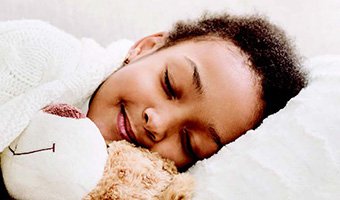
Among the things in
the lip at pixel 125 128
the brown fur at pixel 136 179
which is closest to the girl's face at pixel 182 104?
the lip at pixel 125 128

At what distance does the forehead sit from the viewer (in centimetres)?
91

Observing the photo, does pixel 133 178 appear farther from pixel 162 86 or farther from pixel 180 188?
pixel 162 86

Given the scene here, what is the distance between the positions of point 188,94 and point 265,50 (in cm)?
22

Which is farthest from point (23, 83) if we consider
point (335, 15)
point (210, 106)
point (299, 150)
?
point (335, 15)

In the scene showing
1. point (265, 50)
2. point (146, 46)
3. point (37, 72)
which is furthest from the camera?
point (146, 46)

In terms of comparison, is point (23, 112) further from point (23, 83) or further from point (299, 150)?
point (299, 150)

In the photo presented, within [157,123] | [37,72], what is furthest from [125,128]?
[37,72]

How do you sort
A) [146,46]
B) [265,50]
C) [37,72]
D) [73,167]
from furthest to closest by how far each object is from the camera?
[146,46] → [265,50] → [37,72] → [73,167]

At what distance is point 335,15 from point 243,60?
0.77 meters

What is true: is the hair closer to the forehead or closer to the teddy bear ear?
the forehead

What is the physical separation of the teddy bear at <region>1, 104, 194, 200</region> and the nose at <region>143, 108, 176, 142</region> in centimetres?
13

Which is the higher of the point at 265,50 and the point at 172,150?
the point at 265,50

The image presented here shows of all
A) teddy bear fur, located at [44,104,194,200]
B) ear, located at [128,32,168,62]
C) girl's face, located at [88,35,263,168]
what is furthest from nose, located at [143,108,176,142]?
ear, located at [128,32,168,62]

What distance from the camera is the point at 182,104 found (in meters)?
0.90
